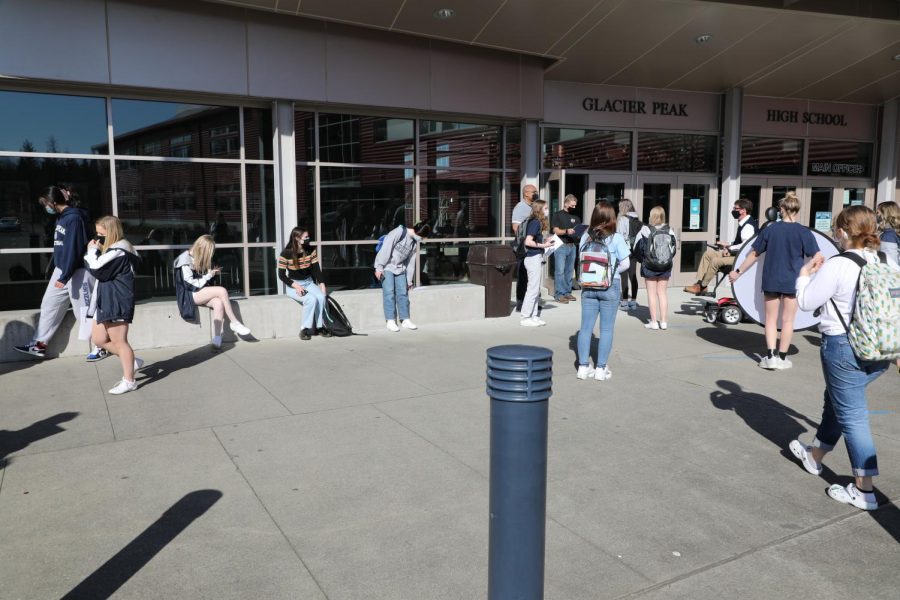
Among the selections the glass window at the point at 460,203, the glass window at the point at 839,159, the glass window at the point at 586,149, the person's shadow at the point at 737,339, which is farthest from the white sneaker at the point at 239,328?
the glass window at the point at 839,159

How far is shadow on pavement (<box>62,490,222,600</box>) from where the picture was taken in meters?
3.16

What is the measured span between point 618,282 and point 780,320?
2.19 meters

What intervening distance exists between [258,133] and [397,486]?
314 inches

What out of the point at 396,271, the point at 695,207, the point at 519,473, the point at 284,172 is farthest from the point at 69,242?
the point at 695,207

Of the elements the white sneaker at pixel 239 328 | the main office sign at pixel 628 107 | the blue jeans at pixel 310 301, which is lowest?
the white sneaker at pixel 239 328

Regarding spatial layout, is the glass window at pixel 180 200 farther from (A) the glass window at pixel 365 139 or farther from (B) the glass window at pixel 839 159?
(B) the glass window at pixel 839 159

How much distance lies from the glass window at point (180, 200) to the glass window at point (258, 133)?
36cm

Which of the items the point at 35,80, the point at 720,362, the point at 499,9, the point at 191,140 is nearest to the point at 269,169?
the point at 191,140

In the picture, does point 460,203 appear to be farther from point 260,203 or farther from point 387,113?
point 260,203

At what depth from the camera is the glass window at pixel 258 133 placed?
10.8 metres

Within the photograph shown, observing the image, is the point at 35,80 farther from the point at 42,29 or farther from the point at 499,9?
the point at 499,9

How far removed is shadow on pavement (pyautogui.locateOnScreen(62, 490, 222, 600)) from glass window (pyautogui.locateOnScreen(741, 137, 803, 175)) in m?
14.4

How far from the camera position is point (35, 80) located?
9039mm

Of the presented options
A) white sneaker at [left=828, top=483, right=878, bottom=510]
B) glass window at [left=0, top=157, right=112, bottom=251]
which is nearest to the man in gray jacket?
glass window at [left=0, top=157, right=112, bottom=251]
